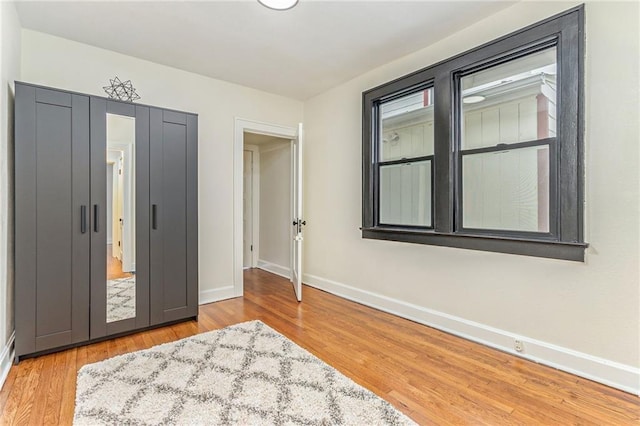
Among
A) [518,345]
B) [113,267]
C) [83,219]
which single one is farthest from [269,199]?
[518,345]

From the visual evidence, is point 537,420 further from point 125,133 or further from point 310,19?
point 125,133

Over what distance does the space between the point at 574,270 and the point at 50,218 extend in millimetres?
3714

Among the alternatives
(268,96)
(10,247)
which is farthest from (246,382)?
(268,96)

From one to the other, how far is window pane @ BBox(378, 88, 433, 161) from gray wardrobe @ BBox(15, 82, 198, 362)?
6.41 feet

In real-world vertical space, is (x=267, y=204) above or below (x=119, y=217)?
above

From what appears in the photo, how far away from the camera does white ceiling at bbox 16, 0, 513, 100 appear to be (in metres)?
2.36

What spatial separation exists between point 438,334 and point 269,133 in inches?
121

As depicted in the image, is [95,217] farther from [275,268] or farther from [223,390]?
[275,268]

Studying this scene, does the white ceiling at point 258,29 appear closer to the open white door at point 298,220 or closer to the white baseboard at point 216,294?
the open white door at point 298,220

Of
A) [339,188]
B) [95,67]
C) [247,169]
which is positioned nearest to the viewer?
[95,67]

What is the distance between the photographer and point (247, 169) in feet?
18.1

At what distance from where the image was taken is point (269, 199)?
5.46 meters

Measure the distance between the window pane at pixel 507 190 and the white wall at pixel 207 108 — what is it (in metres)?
2.63

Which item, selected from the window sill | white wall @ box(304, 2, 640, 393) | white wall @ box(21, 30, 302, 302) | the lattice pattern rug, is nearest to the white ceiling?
white wall @ box(21, 30, 302, 302)
